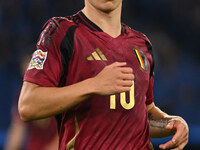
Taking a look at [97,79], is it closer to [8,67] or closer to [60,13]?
[8,67]

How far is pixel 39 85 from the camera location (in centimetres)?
196

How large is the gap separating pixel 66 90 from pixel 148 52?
2.70 feet

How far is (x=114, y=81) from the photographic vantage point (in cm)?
187

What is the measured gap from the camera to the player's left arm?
2279mm

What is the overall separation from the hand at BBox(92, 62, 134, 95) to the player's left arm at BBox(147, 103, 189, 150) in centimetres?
50

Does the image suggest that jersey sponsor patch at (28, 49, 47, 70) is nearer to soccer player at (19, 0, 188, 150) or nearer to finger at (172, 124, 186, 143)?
soccer player at (19, 0, 188, 150)

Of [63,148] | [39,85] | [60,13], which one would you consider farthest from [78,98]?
[60,13]

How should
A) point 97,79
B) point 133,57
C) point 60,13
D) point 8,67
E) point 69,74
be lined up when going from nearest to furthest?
point 97,79 < point 69,74 < point 133,57 < point 8,67 < point 60,13

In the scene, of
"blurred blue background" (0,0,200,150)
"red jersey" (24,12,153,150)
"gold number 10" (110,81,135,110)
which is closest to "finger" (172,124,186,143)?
"red jersey" (24,12,153,150)

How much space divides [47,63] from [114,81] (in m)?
0.36

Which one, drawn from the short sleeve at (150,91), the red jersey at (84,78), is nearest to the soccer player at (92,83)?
the red jersey at (84,78)

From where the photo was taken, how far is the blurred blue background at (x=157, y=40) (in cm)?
695

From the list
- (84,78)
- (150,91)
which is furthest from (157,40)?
(84,78)

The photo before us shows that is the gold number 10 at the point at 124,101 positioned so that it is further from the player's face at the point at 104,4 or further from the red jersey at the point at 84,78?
the player's face at the point at 104,4
